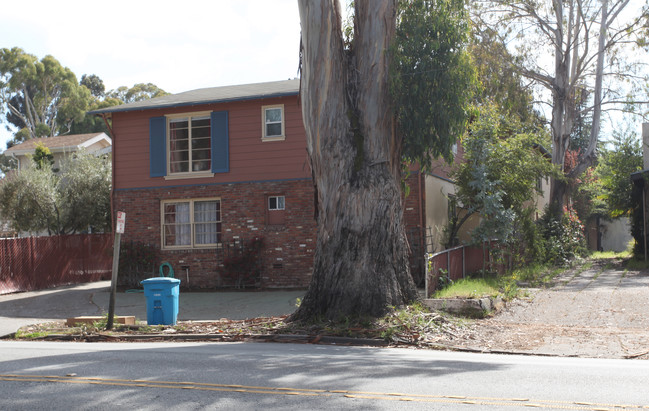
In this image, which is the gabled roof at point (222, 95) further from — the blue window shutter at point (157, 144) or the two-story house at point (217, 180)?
the blue window shutter at point (157, 144)

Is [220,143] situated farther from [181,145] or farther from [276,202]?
[276,202]

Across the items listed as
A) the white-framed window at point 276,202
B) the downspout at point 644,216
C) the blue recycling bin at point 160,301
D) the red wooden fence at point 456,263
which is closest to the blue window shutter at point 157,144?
the white-framed window at point 276,202

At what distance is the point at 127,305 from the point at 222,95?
780cm

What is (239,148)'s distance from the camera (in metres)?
20.8

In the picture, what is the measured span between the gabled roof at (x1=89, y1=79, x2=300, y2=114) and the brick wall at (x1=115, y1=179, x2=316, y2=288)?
2.78 m

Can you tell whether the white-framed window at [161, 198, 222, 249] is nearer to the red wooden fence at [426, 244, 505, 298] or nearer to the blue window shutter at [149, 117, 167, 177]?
the blue window shutter at [149, 117, 167, 177]

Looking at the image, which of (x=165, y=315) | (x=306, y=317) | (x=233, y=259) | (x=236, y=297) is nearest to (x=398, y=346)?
(x=306, y=317)

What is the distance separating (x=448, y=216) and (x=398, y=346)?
12.3 m

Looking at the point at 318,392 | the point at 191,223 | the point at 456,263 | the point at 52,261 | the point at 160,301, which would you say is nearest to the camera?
the point at 318,392

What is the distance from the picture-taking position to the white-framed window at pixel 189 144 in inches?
843

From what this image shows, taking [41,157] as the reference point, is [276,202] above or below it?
below

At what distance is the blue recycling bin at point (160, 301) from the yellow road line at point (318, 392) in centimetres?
601

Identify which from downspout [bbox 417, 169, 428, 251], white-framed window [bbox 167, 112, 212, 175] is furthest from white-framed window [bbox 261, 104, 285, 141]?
downspout [bbox 417, 169, 428, 251]

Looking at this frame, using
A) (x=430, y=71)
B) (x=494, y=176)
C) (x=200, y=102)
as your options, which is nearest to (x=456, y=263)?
(x=494, y=176)
